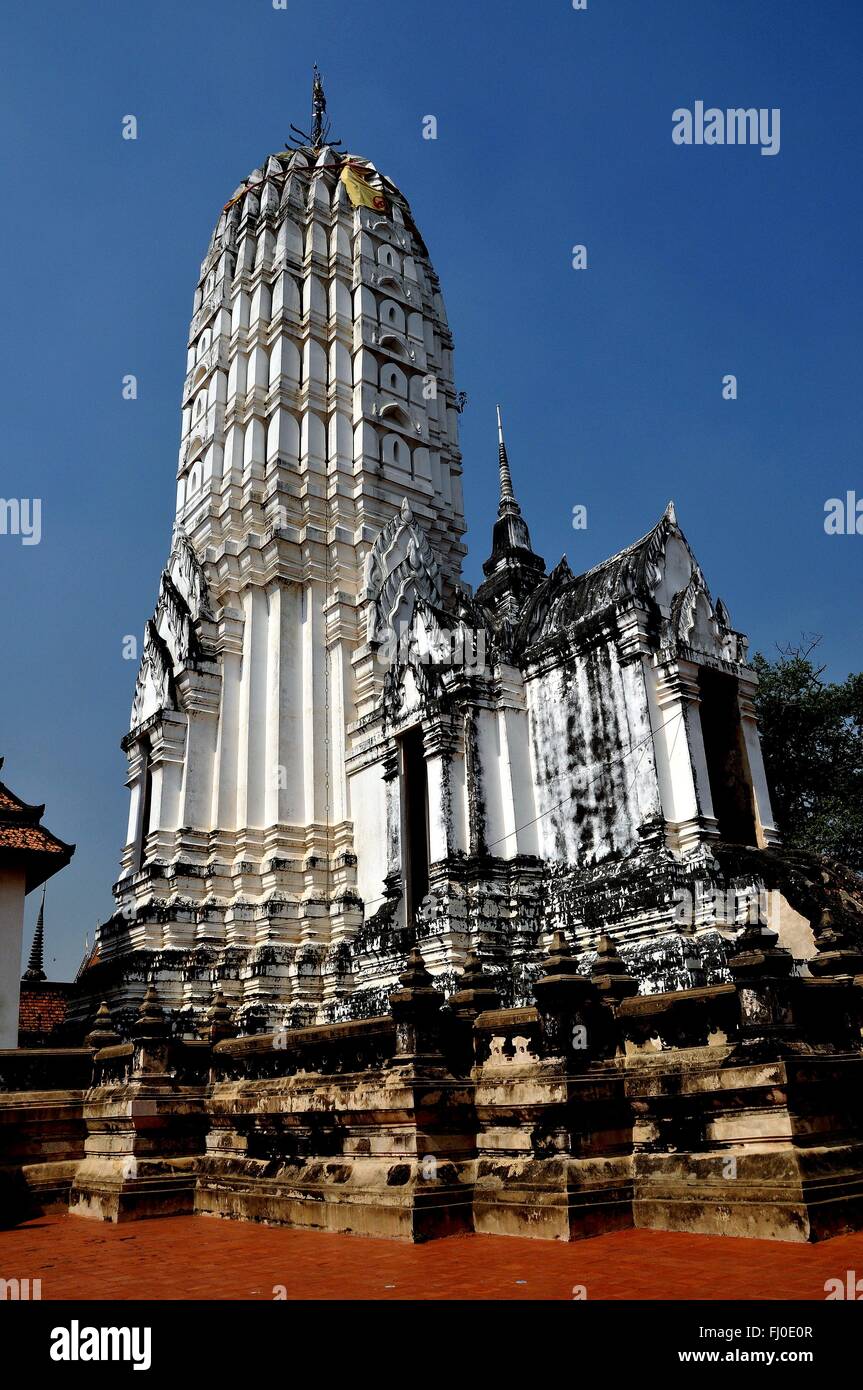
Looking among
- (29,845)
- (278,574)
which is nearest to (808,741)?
(278,574)

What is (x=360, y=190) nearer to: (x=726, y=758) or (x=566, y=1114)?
(x=726, y=758)

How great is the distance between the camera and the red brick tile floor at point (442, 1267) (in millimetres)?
6102

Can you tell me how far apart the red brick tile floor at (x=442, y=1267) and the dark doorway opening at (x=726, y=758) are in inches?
393

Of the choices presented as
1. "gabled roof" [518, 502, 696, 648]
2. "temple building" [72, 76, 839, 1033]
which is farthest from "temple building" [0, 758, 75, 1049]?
"gabled roof" [518, 502, 696, 648]

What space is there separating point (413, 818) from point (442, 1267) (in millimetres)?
13805

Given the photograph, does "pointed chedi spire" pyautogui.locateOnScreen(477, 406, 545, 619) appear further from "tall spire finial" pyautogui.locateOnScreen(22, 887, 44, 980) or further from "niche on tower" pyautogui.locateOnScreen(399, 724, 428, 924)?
"tall spire finial" pyautogui.locateOnScreen(22, 887, 44, 980)

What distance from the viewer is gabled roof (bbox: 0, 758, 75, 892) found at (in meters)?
17.5

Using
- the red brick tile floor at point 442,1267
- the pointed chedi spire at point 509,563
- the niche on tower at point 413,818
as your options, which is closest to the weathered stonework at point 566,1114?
the red brick tile floor at point 442,1267

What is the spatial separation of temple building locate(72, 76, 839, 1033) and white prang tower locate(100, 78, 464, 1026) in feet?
0.28

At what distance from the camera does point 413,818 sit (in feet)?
68.6
